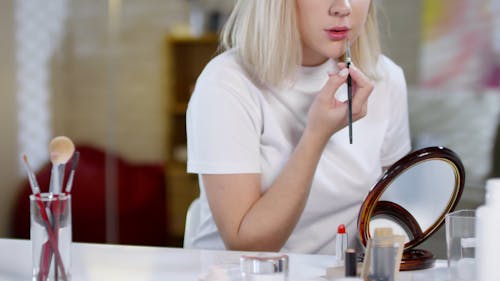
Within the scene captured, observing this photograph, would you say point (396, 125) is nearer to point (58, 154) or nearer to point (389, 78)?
point (389, 78)

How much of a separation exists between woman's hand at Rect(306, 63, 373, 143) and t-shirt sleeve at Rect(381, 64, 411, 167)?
0.26m

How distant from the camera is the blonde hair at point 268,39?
1602 millimetres

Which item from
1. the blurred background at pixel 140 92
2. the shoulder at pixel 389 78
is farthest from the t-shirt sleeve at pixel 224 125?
the blurred background at pixel 140 92

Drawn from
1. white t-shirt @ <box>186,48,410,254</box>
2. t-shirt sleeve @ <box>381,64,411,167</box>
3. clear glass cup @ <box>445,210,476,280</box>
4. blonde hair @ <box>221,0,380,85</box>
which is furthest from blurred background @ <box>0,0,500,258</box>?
clear glass cup @ <box>445,210,476,280</box>

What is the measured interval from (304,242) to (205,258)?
32cm

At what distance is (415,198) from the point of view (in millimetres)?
1407

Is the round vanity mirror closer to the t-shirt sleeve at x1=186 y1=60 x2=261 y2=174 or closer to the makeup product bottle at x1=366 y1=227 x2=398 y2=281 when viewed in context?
the makeup product bottle at x1=366 y1=227 x2=398 y2=281

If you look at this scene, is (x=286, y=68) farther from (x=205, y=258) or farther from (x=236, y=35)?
(x=205, y=258)

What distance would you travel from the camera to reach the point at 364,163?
1.67 m

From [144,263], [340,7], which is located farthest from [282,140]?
[144,263]

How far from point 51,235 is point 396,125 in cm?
84

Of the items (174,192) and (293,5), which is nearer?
(293,5)

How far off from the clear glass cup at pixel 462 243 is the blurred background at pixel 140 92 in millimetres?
2154

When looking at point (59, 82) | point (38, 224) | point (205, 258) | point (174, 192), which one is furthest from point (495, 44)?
point (38, 224)
